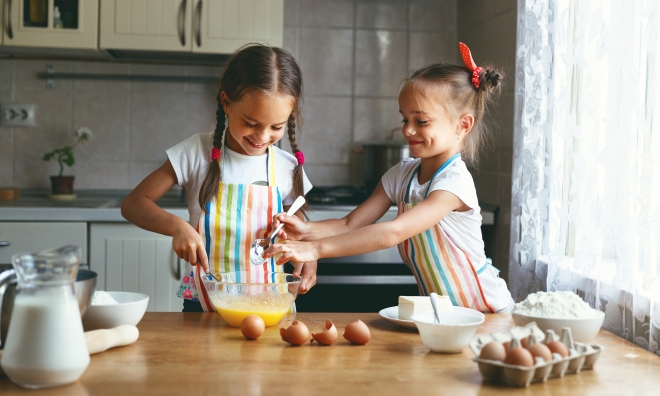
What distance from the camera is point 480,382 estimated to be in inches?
40.4

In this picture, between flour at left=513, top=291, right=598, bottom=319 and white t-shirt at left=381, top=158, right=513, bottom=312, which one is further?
white t-shirt at left=381, top=158, right=513, bottom=312

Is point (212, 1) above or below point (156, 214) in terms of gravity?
above

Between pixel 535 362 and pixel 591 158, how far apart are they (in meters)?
0.87

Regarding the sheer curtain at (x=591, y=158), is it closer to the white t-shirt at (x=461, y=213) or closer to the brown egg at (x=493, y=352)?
the white t-shirt at (x=461, y=213)

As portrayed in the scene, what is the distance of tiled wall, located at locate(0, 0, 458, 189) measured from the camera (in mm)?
2891

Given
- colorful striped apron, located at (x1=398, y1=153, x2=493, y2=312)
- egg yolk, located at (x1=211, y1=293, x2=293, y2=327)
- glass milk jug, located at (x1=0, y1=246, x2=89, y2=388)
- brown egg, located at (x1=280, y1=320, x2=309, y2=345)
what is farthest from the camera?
colorful striped apron, located at (x1=398, y1=153, x2=493, y2=312)

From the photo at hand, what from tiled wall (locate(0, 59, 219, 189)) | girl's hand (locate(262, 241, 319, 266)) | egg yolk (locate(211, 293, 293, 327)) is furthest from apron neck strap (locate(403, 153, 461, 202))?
tiled wall (locate(0, 59, 219, 189))

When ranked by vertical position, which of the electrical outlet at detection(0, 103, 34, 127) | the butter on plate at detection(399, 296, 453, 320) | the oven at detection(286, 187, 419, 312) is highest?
the electrical outlet at detection(0, 103, 34, 127)

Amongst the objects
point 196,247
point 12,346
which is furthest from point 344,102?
point 12,346

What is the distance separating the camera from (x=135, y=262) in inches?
96.0

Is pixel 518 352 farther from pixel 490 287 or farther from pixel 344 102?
pixel 344 102

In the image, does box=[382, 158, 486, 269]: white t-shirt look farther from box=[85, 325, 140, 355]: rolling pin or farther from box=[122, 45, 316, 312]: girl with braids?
box=[85, 325, 140, 355]: rolling pin

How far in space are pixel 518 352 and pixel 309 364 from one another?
12.3 inches

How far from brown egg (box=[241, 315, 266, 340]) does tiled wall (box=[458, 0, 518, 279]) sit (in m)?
1.36
